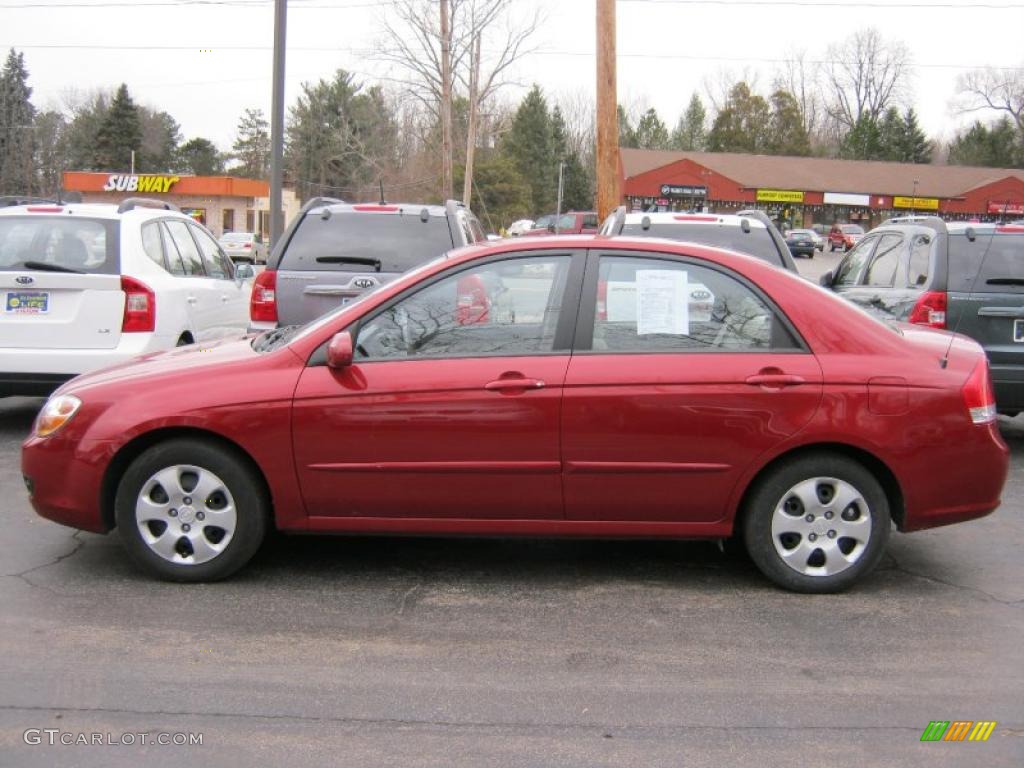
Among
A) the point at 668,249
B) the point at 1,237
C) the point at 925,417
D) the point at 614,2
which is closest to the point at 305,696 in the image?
the point at 668,249

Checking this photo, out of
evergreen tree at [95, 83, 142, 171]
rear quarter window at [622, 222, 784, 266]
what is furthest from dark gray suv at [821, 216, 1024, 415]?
evergreen tree at [95, 83, 142, 171]

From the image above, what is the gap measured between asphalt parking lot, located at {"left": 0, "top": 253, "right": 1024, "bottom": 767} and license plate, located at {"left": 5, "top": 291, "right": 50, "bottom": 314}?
7.84 feet

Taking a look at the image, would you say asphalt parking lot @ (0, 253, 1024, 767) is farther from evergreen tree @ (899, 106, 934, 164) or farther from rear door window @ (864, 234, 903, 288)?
evergreen tree @ (899, 106, 934, 164)

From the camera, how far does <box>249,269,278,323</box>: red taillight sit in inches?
295

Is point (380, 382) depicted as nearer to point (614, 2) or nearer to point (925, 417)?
point (925, 417)

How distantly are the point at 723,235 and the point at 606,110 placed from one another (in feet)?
22.5

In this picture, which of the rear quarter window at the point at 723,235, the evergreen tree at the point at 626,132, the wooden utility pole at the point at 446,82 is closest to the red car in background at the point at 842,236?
the wooden utility pole at the point at 446,82

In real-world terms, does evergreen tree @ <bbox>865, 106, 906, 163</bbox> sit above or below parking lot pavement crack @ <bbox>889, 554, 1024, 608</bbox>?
above

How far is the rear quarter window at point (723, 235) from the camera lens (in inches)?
310

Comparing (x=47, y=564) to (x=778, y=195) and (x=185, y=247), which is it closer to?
(x=185, y=247)

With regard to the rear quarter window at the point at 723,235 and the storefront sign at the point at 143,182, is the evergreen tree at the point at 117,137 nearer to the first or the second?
the storefront sign at the point at 143,182

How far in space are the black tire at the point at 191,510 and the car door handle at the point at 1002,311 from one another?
5541mm

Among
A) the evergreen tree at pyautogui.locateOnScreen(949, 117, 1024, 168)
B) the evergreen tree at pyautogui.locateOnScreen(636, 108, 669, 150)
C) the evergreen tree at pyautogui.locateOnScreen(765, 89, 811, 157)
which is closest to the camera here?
the evergreen tree at pyautogui.locateOnScreen(949, 117, 1024, 168)

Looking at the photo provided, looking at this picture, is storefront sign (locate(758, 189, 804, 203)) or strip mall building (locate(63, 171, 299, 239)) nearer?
strip mall building (locate(63, 171, 299, 239))
